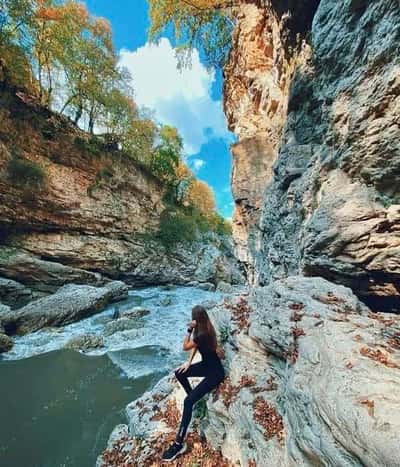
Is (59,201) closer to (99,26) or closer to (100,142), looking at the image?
(100,142)

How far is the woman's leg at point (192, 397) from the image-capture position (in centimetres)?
365

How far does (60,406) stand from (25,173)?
15.4 metres

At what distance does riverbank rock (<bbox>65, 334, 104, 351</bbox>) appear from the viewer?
884 centimetres

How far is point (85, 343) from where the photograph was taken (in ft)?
29.6

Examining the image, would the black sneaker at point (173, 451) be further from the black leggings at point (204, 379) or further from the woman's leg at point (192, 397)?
the black leggings at point (204, 379)

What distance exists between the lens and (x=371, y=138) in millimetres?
5371

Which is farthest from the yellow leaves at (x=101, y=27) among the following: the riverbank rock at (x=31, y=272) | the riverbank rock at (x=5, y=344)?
the riverbank rock at (x=5, y=344)

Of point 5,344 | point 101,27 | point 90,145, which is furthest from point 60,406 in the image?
point 101,27

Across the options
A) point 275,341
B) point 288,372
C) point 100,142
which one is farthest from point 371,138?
point 100,142

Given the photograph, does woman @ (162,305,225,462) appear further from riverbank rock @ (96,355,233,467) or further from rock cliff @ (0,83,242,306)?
rock cliff @ (0,83,242,306)

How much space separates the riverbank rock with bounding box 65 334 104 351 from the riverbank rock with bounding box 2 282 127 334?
2.27m

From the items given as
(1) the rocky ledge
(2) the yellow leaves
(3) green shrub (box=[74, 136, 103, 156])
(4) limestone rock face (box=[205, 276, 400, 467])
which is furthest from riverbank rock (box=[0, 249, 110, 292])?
(2) the yellow leaves

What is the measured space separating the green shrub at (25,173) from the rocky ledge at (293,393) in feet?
53.5

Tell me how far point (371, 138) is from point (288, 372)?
5285mm
